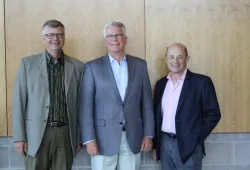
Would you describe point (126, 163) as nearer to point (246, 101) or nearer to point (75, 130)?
point (75, 130)

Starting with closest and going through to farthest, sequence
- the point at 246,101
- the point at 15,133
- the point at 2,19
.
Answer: the point at 15,133, the point at 2,19, the point at 246,101

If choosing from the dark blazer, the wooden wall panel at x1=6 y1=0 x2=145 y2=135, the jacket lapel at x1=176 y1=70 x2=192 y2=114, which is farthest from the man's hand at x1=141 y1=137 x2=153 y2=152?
the wooden wall panel at x1=6 y1=0 x2=145 y2=135

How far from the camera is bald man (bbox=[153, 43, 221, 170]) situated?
2.58 meters

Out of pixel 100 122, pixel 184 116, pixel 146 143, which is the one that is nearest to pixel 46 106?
pixel 100 122

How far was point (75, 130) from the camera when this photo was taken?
8.74ft

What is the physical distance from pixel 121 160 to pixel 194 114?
753mm

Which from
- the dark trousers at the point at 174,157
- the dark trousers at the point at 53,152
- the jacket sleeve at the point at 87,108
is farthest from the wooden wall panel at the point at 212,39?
the dark trousers at the point at 53,152

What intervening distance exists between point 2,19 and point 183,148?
2.15 meters

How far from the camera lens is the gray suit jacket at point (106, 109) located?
256 centimetres

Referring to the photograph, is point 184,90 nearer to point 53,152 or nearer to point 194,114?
point 194,114

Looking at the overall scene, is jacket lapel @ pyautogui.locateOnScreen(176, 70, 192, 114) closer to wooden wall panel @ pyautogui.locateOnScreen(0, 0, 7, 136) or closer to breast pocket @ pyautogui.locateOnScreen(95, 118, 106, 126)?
breast pocket @ pyautogui.locateOnScreen(95, 118, 106, 126)

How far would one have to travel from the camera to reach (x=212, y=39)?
10.5ft

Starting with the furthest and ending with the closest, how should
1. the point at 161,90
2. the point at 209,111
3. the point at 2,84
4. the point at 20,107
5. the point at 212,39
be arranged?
the point at 212,39 → the point at 2,84 → the point at 161,90 → the point at 209,111 → the point at 20,107

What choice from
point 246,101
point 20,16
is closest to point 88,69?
point 20,16
